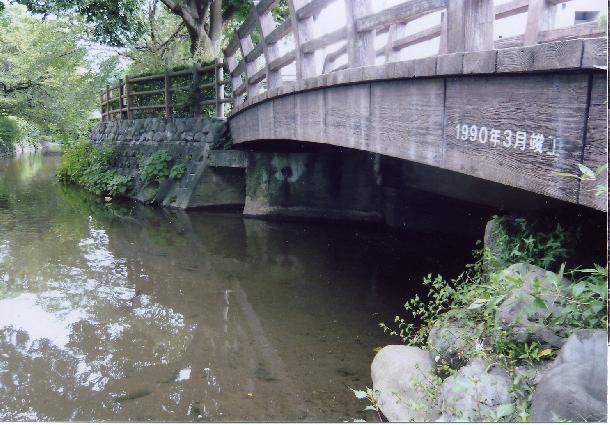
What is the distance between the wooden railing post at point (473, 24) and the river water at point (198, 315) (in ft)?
7.66

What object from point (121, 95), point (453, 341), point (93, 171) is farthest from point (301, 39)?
point (121, 95)

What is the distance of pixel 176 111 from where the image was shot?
1277cm

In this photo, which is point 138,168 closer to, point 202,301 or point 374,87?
point 202,301

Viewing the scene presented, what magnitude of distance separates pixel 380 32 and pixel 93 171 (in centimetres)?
925

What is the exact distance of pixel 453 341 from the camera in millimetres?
3006

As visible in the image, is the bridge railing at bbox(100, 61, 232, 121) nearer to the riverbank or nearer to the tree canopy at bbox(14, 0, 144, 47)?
the tree canopy at bbox(14, 0, 144, 47)

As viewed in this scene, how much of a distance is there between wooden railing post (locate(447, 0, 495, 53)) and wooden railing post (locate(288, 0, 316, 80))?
8.38ft

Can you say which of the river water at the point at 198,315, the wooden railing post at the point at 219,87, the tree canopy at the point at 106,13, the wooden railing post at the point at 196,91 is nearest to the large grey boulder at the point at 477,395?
the river water at the point at 198,315

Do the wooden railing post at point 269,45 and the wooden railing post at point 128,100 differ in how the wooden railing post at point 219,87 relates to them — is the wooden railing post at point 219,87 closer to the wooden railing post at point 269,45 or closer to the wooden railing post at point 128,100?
the wooden railing post at point 269,45

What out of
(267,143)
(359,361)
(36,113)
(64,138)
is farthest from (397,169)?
(36,113)

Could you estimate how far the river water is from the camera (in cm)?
344

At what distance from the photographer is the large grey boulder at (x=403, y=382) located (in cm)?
283

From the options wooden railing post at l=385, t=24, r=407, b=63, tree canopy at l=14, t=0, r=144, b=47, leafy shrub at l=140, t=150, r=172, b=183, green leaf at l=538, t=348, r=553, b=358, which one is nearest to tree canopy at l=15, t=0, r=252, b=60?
tree canopy at l=14, t=0, r=144, b=47

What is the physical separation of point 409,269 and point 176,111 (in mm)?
8256
